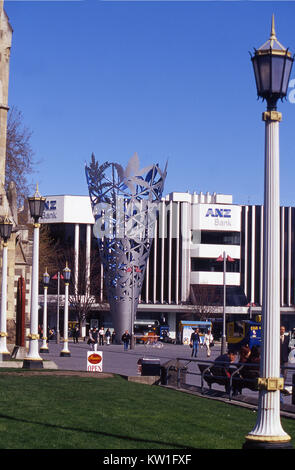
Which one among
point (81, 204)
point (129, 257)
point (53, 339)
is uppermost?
point (81, 204)

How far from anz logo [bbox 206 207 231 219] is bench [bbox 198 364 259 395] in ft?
310

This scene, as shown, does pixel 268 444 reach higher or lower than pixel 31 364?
higher

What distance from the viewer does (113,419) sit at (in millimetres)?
13188

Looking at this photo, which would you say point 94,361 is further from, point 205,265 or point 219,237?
point 219,237

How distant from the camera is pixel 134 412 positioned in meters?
14.4

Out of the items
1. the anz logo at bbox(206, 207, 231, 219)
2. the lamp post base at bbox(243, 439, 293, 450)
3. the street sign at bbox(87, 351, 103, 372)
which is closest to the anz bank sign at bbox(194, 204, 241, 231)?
the anz logo at bbox(206, 207, 231, 219)

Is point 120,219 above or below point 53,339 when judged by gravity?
above

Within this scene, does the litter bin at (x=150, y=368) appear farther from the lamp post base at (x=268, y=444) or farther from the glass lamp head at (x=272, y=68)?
the glass lamp head at (x=272, y=68)

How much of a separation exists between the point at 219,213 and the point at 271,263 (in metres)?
106

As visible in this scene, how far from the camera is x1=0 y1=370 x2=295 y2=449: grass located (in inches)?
424

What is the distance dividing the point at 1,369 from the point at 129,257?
187 feet

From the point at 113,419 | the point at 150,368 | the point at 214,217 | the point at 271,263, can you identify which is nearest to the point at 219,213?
the point at 214,217
